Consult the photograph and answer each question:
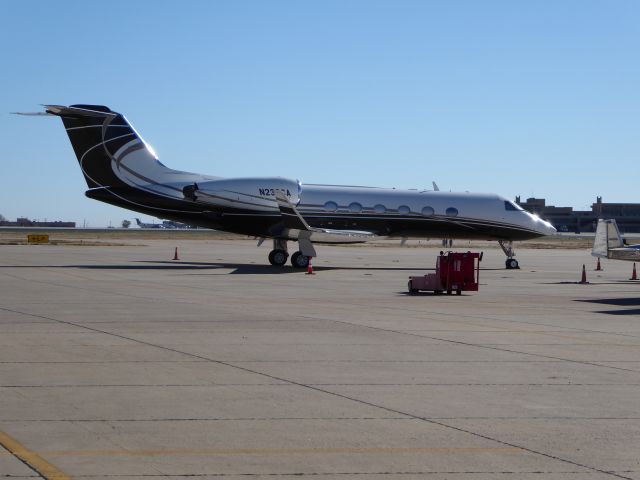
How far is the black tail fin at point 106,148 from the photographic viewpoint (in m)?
37.2

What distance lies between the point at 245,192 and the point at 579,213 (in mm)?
133955

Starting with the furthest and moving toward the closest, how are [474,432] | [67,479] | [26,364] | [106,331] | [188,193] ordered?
[188,193] → [106,331] → [26,364] → [474,432] → [67,479]

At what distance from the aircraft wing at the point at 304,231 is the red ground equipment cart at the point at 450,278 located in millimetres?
10452

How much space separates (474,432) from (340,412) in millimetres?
1358

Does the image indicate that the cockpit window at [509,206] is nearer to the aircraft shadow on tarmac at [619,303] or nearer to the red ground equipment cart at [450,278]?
the red ground equipment cart at [450,278]

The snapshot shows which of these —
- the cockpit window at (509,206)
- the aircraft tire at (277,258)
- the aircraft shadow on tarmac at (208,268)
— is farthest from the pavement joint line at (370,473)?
the cockpit window at (509,206)

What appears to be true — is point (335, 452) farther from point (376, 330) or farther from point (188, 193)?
point (188, 193)

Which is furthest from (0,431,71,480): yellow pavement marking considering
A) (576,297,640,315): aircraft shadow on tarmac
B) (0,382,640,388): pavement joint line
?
(576,297,640,315): aircraft shadow on tarmac

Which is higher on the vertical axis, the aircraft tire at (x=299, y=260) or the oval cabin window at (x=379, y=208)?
the oval cabin window at (x=379, y=208)

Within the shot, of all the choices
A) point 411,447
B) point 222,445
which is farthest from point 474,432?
point 222,445

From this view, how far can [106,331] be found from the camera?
1554 cm

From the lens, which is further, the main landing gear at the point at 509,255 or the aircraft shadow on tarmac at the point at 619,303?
the main landing gear at the point at 509,255

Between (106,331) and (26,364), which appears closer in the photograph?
(26,364)

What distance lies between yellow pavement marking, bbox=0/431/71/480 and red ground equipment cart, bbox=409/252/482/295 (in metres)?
19.2
